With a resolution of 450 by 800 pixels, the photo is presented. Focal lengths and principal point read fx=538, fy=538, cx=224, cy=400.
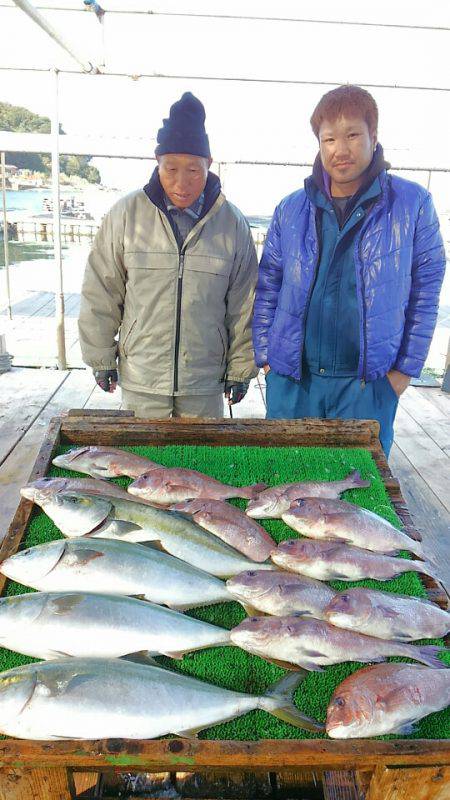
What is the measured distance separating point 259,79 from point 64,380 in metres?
3.49

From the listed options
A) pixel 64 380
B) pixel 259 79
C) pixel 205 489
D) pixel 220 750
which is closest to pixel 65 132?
pixel 259 79

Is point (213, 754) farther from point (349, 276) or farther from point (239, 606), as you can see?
point (349, 276)

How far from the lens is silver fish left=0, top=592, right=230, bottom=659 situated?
142 cm

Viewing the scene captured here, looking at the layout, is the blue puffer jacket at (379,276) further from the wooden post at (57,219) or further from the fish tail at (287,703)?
the wooden post at (57,219)

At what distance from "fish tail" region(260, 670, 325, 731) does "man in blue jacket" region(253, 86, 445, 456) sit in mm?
1640

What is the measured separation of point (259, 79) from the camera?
4617 millimetres

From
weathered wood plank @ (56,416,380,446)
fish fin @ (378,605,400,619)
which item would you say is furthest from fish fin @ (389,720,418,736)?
weathered wood plank @ (56,416,380,446)

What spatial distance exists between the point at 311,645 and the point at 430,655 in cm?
32

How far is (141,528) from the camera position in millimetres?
1820

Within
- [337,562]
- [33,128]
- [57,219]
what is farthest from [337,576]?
[33,128]

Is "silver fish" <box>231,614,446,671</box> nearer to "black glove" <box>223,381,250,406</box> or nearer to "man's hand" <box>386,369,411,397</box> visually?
"man's hand" <box>386,369,411,397</box>

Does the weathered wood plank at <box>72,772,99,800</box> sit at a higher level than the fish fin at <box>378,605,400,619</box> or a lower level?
lower

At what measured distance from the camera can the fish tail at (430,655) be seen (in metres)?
1.41

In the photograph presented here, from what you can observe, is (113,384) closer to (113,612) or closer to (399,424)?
(113,612)
